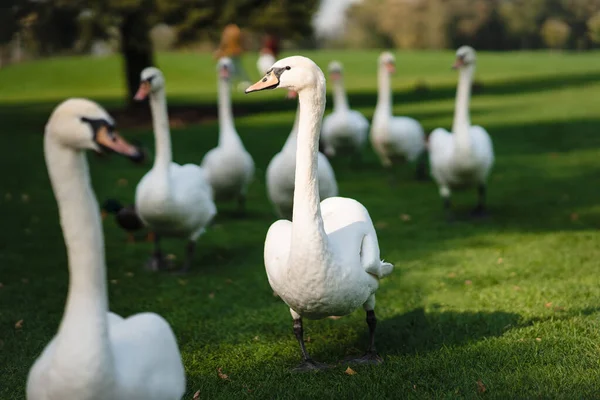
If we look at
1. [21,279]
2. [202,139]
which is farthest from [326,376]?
[202,139]

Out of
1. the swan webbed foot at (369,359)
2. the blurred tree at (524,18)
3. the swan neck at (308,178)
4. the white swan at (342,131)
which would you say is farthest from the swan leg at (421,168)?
the blurred tree at (524,18)

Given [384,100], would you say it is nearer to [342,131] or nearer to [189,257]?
[342,131]

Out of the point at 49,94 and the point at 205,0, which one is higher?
the point at 205,0

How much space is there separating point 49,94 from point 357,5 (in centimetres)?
3595

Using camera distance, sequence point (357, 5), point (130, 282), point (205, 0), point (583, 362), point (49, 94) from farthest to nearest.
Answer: point (357, 5) < point (49, 94) < point (205, 0) < point (130, 282) < point (583, 362)

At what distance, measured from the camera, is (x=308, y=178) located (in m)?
4.80

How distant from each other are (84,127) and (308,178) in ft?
6.35

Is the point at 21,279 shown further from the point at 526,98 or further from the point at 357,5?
the point at 357,5

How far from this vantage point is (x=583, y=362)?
4.89 meters

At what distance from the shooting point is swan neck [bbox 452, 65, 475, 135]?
31.4ft

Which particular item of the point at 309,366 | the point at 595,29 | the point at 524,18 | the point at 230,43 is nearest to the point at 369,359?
the point at 309,366

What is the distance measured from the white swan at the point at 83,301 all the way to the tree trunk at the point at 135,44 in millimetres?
18238

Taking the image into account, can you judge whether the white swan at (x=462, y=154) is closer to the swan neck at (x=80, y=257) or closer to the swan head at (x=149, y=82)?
the swan head at (x=149, y=82)

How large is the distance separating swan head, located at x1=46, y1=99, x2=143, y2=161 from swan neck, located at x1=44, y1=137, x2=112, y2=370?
2.8 inches
